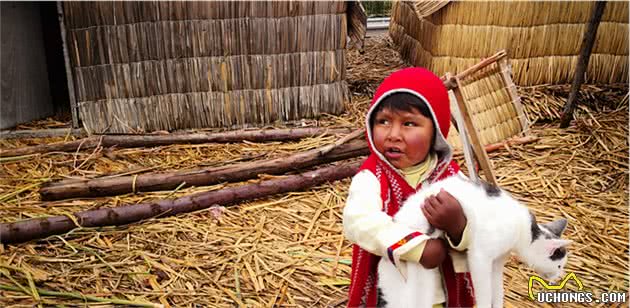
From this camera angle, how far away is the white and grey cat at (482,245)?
1.26m

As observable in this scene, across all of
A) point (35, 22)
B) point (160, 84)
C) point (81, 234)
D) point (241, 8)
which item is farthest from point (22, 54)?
point (81, 234)

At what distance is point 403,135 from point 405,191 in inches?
6.9

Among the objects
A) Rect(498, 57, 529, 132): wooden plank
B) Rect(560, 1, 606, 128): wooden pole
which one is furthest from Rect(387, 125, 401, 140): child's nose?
Rect(560, 1, 606, 128): wooden pole

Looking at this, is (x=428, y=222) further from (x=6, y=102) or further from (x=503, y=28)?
(x=6, y=102)

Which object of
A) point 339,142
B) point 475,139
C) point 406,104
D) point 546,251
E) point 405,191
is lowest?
point 339,142

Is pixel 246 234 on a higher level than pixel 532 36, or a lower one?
lower

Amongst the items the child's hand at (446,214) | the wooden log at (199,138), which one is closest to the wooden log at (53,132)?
the wooden log at (199,138)

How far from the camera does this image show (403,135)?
1.37m

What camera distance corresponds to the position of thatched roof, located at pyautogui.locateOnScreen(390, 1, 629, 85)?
15.7ft

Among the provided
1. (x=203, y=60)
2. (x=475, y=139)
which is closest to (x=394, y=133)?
(x=475, y=139)

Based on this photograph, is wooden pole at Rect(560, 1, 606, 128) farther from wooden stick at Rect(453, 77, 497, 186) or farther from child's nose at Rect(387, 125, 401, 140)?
child's nose at Rect(387, 125, 401, 140)

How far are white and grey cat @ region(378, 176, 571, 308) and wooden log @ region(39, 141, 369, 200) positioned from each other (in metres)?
2.43

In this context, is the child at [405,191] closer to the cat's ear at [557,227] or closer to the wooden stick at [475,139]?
the cat's ear at [557,227]

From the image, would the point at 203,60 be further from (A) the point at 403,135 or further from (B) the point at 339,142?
(A) the point at 403,135
